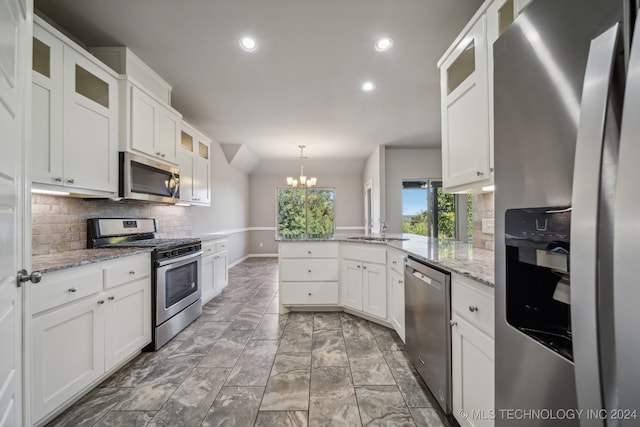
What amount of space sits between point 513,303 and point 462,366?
0.72 metres

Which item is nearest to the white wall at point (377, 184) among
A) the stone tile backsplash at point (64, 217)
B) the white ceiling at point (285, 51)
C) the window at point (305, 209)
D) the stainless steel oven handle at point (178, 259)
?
the white ceiling at point (285, 51)

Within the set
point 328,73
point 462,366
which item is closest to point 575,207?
point 462,366

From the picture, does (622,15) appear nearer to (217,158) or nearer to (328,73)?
(328,73)

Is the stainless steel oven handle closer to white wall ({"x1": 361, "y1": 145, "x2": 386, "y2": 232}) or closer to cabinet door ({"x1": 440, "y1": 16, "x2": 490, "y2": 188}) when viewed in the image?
cabinet door ({"x1": 440, "y1": 16, "x2": 490, "y2": 188})

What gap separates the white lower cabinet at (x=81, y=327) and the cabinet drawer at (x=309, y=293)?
1422 millimetres

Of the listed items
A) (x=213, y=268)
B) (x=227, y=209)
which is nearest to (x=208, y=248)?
(x=213, y=268)

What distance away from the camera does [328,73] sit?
114 inches

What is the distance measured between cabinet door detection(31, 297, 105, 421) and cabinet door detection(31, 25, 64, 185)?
849 mm

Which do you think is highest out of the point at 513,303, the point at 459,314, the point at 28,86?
the point at 28,86

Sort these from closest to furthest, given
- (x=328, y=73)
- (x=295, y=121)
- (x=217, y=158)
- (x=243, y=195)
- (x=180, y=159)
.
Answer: (x=328, y=73), (x=180, y=159), (x=295, y=121), (x=217, y=158), (x=243, y=195)

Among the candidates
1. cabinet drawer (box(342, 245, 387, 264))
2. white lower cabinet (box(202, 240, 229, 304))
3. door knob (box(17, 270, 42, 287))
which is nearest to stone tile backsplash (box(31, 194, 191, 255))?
white lower cabinet (box(202, 240, 229, 304))

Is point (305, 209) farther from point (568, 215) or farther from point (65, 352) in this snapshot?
point (568, 215)

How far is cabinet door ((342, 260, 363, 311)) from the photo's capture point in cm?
291

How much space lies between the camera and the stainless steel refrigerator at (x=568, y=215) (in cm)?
43
